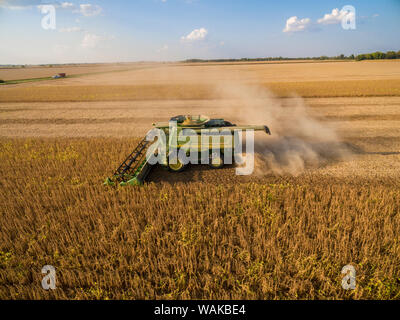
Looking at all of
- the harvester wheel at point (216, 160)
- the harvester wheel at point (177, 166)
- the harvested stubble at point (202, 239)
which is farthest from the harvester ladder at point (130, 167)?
the harvester wheel at point (216, 160)

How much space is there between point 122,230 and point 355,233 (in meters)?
5.45

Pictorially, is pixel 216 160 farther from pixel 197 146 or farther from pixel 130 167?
pixel 130 167

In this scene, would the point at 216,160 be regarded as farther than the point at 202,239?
Yes

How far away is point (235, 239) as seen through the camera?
5.14m

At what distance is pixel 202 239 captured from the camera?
5051mm

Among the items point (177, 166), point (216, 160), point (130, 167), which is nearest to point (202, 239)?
point (177, 166)

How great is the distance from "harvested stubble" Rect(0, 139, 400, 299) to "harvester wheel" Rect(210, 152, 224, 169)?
113 cm

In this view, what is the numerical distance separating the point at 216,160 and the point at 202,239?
14.7 ft

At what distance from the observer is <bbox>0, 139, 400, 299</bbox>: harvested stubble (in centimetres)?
402

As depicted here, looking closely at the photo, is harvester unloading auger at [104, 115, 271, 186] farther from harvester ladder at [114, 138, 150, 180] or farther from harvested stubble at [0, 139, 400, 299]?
harvested stubble at [0, 139, 400, 299]

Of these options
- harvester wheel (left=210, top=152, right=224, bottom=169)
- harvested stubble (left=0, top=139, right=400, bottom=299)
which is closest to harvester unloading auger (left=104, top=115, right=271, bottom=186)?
harvester wheel (left=210, top=152, right=224, bottom=169)

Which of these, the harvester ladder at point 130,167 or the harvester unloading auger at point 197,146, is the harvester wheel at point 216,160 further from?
the harvester ladder at point 130,167

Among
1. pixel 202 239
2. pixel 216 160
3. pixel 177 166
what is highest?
pixel 216 160
